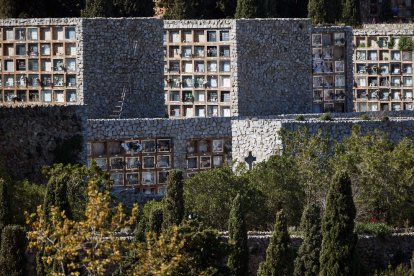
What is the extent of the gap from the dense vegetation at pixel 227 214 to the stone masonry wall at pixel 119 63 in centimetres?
1022

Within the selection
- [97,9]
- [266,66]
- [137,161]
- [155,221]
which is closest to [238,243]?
[155,221]

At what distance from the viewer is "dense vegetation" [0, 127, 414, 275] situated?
4419 cm

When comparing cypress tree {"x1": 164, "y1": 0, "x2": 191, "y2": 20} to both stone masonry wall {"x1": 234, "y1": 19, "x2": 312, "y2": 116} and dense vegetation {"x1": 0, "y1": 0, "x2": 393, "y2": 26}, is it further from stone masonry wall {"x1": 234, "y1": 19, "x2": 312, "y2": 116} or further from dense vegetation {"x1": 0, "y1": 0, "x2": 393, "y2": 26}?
stone masonry wall {"x1": 234, "y1": 19, "x2": 312, "y2": 116}

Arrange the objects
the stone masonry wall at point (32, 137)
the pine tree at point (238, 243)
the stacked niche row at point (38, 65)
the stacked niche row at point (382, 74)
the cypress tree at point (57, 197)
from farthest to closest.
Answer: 1. the stacked niche row at point (382, 74)
2. the stacked niche row at point (38, 65)
3. the stone masonry wall at point (32, 137)
4. the cypress tree at point (57, 197)
5. the pine tree at point (238, 243)

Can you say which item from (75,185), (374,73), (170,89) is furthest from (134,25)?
(374,73)

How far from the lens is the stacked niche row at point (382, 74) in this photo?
94.9 m

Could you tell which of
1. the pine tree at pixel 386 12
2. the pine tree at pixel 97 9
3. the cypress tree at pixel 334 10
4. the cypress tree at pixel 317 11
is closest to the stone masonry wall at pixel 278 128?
the pine tree at pixel 97 9

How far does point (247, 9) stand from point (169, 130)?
23.9 metres

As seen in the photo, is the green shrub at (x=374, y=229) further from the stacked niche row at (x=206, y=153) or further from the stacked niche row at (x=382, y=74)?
the stacked niche row at (x=382, y=74)

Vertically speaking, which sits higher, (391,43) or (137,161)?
(391,43)

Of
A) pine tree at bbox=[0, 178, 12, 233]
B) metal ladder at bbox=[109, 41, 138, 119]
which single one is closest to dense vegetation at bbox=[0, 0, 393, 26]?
metal ladder at bbox=[109, 41, 138, 119]

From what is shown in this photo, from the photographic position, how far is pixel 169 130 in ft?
235

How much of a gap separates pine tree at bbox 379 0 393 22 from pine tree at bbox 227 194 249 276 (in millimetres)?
59043

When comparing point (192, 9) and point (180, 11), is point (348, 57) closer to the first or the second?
point (180, 11)
